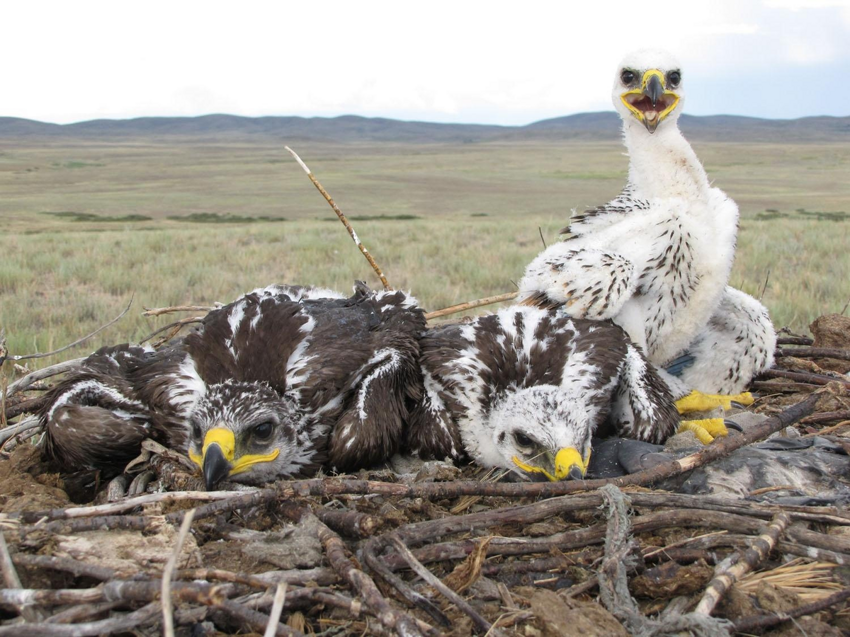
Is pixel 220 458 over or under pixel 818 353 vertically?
over

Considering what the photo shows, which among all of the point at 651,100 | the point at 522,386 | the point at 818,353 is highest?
the point at 651,100

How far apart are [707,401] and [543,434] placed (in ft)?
6.00

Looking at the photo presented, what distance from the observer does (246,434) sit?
3.13m

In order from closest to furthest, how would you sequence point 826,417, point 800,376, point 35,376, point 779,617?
point 779,617 < point 826,417 < point 35,376 < point 800,376

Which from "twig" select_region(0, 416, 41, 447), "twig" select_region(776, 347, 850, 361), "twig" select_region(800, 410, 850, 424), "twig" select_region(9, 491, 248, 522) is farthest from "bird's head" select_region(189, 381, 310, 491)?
"twig" select_region(776, 347, 850, 361)

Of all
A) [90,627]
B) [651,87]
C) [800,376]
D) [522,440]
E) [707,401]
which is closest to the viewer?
[90,627]

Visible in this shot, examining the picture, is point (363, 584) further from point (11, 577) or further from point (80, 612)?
point (11, 577)

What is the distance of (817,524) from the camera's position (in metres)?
2.77

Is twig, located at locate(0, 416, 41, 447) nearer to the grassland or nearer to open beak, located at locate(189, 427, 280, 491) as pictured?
open beak, located at locate(189, 427, 280, 491)

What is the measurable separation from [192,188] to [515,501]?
45.2 meters

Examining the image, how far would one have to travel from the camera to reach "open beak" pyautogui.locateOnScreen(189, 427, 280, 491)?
288cm

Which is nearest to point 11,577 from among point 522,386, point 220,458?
point 220,458

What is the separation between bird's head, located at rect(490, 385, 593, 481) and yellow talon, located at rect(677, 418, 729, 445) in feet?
2.33

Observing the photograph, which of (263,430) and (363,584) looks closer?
(363,584)
